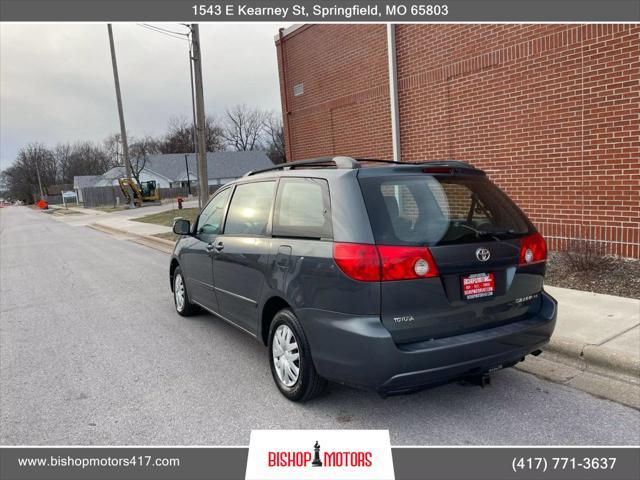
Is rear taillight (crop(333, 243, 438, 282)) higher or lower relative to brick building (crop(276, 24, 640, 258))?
lower

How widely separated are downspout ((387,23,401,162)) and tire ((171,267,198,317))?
5.36 meters

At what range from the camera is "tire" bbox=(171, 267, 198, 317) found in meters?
6.05

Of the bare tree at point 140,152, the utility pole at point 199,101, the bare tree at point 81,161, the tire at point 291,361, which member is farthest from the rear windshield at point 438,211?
the bare tree at point 81,161

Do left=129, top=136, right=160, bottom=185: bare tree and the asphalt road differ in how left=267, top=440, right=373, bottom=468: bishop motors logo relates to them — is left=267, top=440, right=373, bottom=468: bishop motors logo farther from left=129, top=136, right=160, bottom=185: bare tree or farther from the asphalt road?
left=129, top=136, right=160, bottom=185: bare tree

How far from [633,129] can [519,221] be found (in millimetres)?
3966

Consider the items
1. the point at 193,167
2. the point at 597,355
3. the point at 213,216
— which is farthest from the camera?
the point at 193,167

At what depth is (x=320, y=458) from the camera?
297 centimetres

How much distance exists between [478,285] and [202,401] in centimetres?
225

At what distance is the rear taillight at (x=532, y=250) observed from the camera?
11.3 ft

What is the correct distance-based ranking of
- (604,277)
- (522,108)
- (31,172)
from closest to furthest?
(604,277), (522,108), (31,172)

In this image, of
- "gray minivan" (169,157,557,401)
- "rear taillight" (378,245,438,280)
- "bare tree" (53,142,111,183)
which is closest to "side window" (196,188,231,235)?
"gray minivan" (169,157,557,401)

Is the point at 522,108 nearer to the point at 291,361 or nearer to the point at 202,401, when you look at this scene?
the point at 291,361

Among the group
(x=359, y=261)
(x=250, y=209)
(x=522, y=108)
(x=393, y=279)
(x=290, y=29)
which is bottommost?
(x=393, y=279)

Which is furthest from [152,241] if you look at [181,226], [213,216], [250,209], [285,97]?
[250,209]
